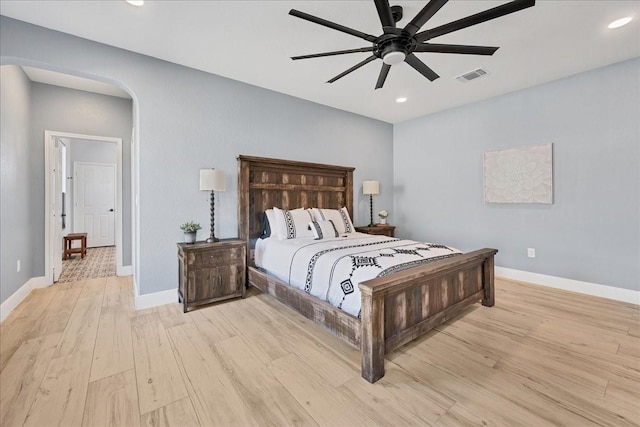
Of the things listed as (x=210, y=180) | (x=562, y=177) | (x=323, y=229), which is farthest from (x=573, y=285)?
(x=210, y=180)

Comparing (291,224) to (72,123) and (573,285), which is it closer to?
(72,123)

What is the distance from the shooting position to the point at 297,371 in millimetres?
1929

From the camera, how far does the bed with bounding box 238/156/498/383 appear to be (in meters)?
1.84

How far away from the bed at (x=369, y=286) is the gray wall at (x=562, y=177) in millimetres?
1514

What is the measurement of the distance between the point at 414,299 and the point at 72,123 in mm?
5199

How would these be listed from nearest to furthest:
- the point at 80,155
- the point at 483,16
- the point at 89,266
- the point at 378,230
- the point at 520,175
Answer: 1. the point at 483,16
2. the point at 520,175
3. the point at 378,230
4. the point at 89,266
5. the point at 80,155

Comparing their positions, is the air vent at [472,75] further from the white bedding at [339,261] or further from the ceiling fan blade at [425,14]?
the white bedding at [339,261]

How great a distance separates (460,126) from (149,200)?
15.8ft

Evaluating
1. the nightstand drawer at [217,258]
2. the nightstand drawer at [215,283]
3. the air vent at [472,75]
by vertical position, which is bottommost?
the nightstand drawer at [215,283]

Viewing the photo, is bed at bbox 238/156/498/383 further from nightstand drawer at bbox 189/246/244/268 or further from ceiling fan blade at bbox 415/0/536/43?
ceiling fan blade at bbox 415/0/536/43

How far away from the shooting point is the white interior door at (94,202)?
22.7ft

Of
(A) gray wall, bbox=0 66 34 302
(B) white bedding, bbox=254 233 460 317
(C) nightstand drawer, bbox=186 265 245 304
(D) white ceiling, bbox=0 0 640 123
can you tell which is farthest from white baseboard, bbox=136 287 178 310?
(D) white ceiling, bbox=0 0 640 123

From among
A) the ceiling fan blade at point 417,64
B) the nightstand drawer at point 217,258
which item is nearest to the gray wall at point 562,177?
the ceiling fan blade at point 417,64

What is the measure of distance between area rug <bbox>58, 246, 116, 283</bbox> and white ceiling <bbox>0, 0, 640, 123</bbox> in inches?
A: 138
